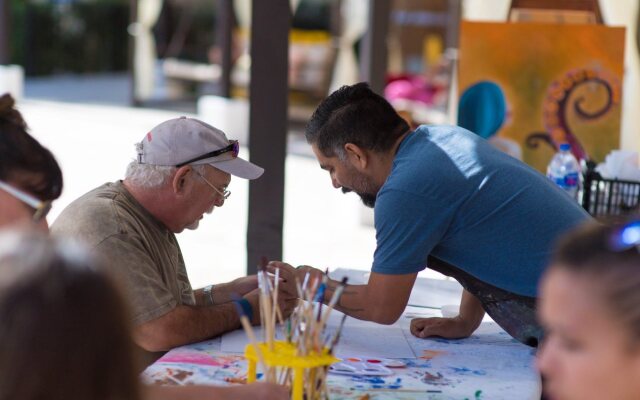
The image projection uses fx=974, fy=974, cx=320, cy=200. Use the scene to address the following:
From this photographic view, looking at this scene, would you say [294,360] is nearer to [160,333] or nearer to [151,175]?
[160,333]

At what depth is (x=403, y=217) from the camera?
8.66ft

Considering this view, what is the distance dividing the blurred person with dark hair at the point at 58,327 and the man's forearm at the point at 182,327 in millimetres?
1339

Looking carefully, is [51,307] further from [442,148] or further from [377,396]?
[442,148]

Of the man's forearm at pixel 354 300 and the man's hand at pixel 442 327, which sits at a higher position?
the man's forearm at pixel 354 300

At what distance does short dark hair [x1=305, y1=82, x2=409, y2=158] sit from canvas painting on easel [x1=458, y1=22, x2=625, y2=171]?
2.67 metres

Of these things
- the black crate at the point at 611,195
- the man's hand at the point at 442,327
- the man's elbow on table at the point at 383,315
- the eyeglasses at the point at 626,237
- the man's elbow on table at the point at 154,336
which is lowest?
the man's hand at the point at 442,327

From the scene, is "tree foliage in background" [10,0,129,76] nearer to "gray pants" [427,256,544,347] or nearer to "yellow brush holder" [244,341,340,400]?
"gray pants" [427,256,544,347]

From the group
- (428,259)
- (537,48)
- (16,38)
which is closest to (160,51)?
(16,38)

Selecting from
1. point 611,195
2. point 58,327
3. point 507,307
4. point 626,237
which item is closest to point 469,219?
point 507,307

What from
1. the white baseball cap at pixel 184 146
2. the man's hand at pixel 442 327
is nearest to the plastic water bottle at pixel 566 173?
the man's hand at pixel 442 327

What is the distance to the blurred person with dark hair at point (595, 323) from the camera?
56.8 inches

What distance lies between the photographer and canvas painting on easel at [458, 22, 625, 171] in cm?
548

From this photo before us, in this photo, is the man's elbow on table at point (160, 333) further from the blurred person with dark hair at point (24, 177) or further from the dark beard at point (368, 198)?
the dark beard at point (368, 198)

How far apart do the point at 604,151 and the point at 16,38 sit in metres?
15.8
